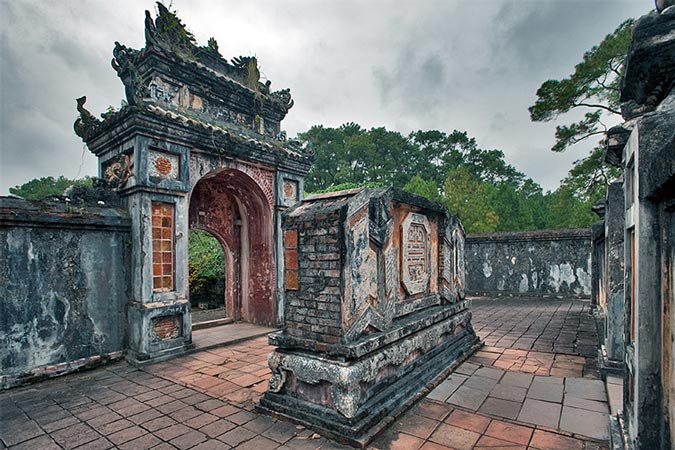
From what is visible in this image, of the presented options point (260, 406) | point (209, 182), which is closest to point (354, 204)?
point (260, 406)

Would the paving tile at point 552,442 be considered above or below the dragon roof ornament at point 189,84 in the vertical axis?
below

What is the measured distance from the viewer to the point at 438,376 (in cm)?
422

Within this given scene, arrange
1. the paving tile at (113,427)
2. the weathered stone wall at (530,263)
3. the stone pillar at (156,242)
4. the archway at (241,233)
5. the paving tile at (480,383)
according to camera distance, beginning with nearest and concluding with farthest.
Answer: the paving tile at (113,427), the paving tile at (480,383), the stone pillar at (156,242), the archway at (241,233), the weathered stone wall at (530,263)

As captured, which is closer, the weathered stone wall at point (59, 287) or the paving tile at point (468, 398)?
the paving tile at point (468, 398)

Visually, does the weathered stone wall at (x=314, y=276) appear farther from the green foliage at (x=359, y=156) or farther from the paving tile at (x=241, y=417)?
the green foliage at (x=359, y=156)

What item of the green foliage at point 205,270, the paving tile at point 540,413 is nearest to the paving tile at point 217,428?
the paving tile at point 540,413

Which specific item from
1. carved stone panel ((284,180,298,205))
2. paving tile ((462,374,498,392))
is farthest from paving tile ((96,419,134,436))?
carved stone panel ((284,180,298,205))

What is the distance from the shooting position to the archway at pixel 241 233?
7656 mm

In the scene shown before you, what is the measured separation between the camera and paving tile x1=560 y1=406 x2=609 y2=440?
2971 mm

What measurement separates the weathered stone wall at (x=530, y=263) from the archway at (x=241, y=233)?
25.7 feet

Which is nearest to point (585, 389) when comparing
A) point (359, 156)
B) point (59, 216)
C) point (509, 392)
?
point (509, 392)

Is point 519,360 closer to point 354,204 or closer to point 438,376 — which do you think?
point 438,376

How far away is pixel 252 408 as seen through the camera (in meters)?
3.61

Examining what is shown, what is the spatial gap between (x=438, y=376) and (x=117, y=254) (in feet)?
17.1
